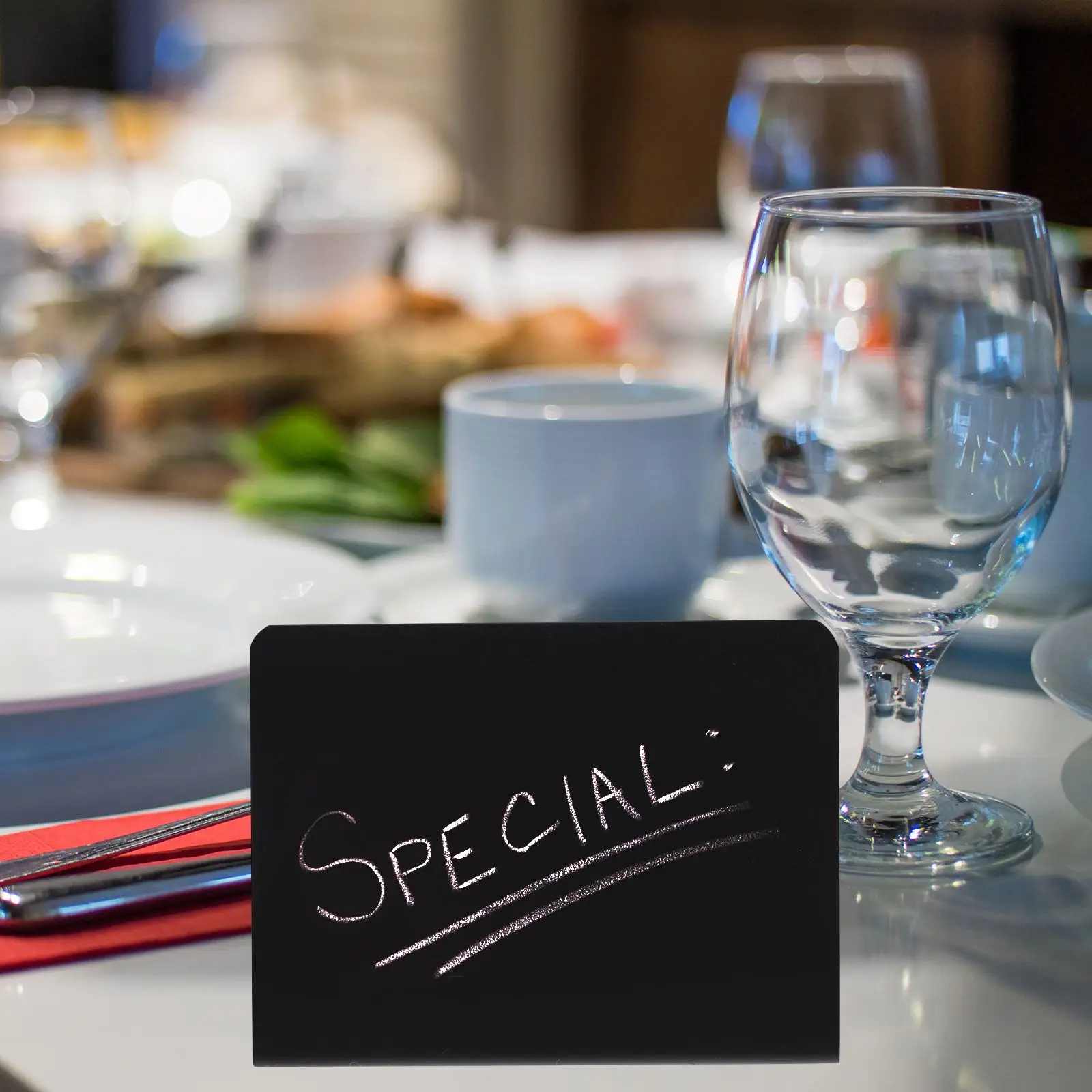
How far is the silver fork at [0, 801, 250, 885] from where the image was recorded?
450mm

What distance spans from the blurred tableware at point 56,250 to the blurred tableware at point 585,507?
1.25 feet

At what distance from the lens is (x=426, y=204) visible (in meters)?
1.97

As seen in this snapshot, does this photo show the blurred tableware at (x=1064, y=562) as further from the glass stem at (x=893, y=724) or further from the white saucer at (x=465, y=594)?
the glass stem at (x=893, y=724)

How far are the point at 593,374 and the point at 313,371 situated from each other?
41 centimetres

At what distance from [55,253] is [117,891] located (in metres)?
0.63

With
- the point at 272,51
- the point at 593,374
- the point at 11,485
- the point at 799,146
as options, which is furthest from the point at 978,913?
the point at 272,51

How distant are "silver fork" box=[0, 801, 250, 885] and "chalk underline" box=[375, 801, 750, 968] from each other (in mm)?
100

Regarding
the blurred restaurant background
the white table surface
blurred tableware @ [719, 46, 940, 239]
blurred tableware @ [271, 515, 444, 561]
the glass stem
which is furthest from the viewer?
blurred tableware @ [719, 46, 940, 239]

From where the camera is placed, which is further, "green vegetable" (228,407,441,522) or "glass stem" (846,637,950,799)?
"green vegetable" (228,407,441,522)

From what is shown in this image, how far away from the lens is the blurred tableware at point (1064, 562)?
68cm

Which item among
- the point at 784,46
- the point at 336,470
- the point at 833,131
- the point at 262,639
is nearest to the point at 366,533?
the point at 336,470

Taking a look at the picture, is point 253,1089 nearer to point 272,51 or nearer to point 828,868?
point 828,868

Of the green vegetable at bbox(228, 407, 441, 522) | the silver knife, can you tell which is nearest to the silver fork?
the silver knife

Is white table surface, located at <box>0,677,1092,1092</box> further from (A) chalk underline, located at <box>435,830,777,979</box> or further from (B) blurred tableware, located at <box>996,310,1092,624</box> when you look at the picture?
(B) blurred tableware, located at <box>996,310,1092,624</box>
